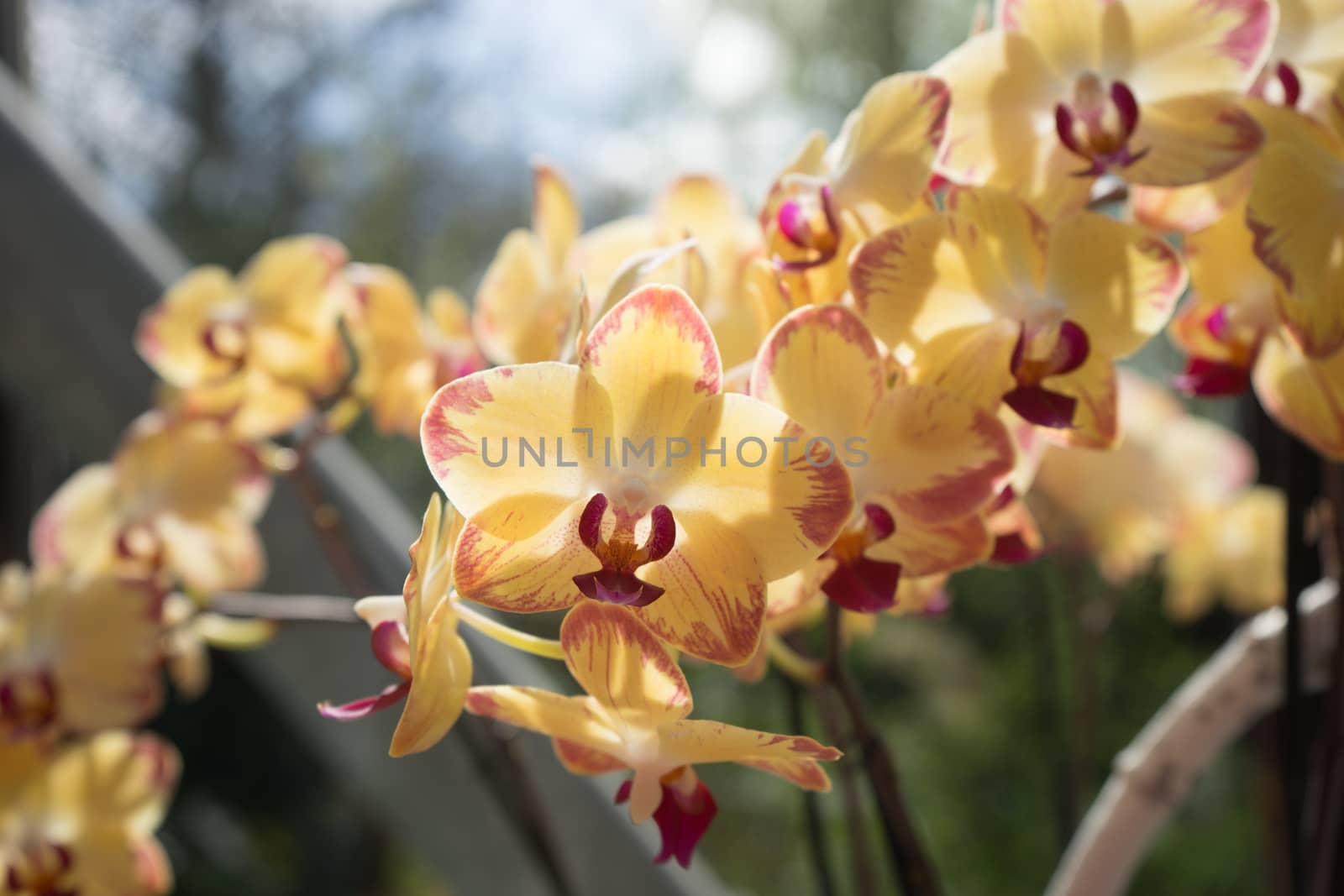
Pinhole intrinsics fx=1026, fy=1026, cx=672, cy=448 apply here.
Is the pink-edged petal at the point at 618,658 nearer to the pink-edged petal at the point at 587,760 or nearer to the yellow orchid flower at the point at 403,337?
the pink-edged petal at the point at 587,760

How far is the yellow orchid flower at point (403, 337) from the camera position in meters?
0.27

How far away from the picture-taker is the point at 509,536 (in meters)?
0.14

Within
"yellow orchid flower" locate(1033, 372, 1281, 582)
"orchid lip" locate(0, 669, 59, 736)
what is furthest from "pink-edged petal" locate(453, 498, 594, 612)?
"yellow orchid flower" locate(1033, 372, 1281, 582)

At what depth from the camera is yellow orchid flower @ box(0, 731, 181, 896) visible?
0.33m

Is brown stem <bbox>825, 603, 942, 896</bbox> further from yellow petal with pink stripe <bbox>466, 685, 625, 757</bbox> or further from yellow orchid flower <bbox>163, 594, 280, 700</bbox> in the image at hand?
yellow orchid flower <bbox>163, 594, 280, 700</bbox>

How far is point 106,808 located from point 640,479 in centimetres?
29

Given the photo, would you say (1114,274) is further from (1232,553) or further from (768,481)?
(1232,553)

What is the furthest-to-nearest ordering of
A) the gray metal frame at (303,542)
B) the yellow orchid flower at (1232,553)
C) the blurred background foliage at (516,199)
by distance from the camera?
1. the blurred background foliage at (516,199)
2. the yellow orchid flower at (1232,553)
3. the gray metal frame at (303,542)

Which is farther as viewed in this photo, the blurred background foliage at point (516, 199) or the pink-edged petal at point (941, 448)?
the blurred background foliage at point (516, 199)

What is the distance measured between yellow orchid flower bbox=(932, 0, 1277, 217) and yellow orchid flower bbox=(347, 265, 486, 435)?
14cm

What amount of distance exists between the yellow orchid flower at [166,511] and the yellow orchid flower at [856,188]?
0.20 metres

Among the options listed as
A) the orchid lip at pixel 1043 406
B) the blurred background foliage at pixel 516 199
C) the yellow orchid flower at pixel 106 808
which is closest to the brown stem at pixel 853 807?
the orchid lip at pixel 1043 406

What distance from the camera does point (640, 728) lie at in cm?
15

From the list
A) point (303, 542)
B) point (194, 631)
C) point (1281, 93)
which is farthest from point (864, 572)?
point (303, 542)
